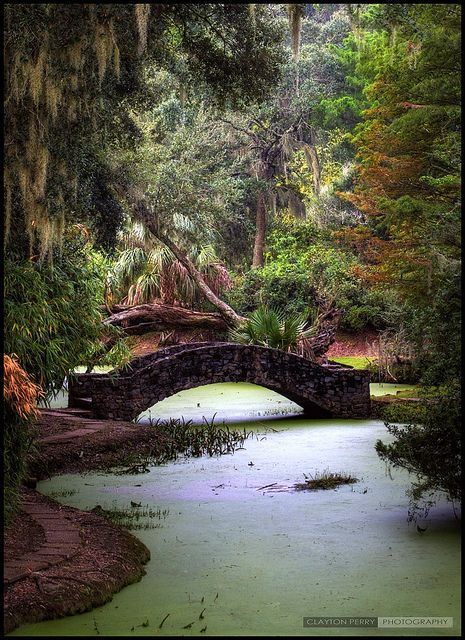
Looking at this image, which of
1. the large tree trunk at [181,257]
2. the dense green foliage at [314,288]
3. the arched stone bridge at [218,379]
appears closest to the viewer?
the arched stone bridge at [218,379]

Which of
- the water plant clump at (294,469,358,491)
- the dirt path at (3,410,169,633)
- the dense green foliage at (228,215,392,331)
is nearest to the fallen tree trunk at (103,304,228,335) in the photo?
the dense green foliage at (228,215,392,331)

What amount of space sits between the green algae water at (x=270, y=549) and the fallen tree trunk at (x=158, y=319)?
7558 mm

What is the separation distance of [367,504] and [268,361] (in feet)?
19.7

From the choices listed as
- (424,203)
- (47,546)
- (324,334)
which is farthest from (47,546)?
(324,334)

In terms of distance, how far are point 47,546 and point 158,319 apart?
13.4 metres

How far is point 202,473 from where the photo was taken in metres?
10.1

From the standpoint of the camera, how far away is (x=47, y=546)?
6.10 metres

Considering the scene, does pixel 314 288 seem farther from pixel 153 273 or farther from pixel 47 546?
pixel 47 546

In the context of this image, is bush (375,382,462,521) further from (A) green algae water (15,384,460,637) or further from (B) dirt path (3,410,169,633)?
(B) dirt path (3,410,169,633)

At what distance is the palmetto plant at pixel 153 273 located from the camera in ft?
73.4

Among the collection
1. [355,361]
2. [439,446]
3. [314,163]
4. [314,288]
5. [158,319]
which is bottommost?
[439,446]

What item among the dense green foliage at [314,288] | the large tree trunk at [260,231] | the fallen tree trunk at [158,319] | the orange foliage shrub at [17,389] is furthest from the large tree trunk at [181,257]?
the orange foliage shrub at [17,389]

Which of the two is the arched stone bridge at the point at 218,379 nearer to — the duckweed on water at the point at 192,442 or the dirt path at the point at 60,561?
the duckweed on water at the point at 192,442

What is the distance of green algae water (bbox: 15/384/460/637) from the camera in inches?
204
